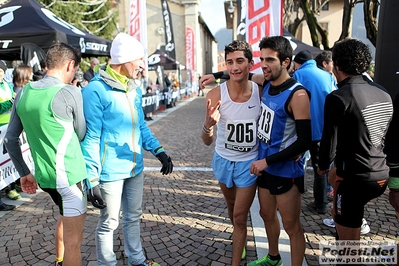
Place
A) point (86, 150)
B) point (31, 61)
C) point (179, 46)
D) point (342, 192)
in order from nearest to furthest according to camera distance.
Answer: point (342, 192) → point (86, 150) → point (31, 61) → point (179, 46)

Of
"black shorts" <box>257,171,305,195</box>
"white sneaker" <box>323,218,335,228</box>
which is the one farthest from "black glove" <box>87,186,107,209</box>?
"white sneaker" <box>323,218,335,228</box>

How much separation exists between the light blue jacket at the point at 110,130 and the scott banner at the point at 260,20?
2.65m

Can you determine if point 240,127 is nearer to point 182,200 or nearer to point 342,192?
point 342,192

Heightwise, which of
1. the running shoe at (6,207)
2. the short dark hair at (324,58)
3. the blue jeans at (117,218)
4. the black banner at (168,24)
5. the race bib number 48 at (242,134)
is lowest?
the running shoe at (6,207)

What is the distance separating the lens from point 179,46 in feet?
104

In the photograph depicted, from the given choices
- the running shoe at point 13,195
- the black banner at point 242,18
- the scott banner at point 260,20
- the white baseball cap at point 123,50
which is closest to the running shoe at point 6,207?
the running shoe at point 13,195

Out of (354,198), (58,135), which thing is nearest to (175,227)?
(58,135)

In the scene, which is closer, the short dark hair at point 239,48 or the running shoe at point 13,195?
the short dark hair at point 239,48

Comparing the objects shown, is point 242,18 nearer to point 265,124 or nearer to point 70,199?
point 265,124

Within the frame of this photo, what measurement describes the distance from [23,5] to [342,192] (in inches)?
322

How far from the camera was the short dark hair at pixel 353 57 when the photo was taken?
2.15 metres

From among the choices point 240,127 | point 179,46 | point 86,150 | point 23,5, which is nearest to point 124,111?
point 86,150

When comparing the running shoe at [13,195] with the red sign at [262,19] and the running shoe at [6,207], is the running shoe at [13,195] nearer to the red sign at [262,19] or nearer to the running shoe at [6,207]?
the running shoe at [6,207]

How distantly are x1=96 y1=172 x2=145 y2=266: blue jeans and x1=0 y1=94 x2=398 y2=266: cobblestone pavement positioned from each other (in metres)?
0.43
